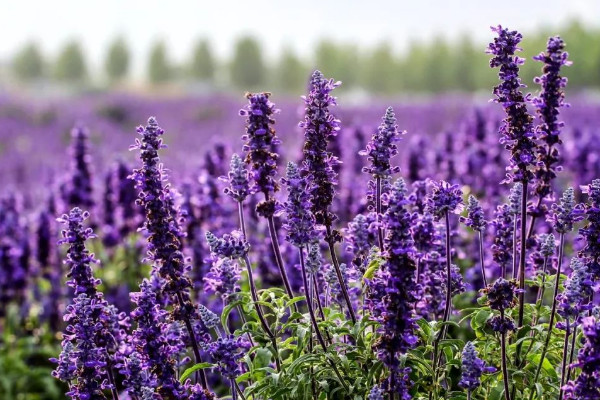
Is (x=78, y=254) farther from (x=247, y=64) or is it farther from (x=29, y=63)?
(x=29, y=63)

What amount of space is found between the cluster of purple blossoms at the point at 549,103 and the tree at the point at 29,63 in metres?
74.4

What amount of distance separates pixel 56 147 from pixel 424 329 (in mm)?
23032

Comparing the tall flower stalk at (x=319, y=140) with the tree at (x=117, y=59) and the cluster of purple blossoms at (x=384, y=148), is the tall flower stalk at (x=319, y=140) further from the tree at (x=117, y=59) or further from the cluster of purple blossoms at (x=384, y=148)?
the tree at (x=117, y=59)

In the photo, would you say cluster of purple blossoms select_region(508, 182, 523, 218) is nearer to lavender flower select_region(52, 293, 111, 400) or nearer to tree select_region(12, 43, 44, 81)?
lavender flower select_region(52, 293, 111, 400)

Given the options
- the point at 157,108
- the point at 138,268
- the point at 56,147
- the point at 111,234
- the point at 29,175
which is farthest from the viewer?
the point at 157,108

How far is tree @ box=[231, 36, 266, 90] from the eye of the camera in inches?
2758

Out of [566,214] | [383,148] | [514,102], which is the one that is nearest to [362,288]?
A: [383,148]

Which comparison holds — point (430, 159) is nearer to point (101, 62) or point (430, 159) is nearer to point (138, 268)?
point (138, 268)

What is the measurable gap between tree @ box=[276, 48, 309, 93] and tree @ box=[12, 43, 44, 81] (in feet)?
74.5

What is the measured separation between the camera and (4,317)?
9188mm

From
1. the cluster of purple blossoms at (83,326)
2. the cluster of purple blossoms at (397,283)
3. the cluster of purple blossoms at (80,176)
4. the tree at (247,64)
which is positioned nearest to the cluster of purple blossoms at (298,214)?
the cluster of purple blossoms at (397,283)

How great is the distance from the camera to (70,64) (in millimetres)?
72000

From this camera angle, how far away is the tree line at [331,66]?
58.3m

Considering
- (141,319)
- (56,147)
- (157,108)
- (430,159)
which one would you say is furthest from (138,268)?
(157,108)
